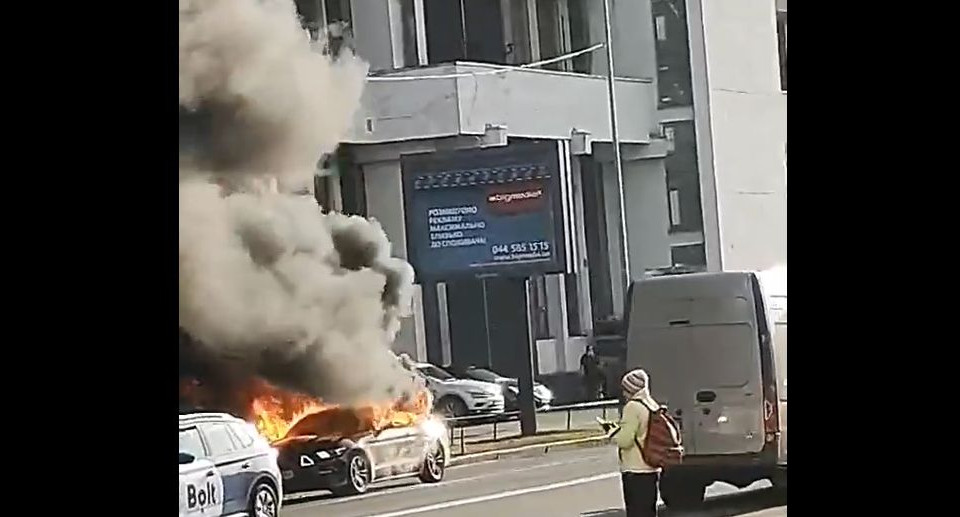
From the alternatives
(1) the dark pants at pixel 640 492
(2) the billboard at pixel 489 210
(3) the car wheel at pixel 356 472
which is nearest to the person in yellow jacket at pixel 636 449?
(1) the dark pants at pixel 640 492

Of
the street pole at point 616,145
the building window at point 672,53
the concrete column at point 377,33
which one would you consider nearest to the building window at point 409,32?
the concrete column at point 377,33

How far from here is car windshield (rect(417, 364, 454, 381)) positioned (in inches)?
139

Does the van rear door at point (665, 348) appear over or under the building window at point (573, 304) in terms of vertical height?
under

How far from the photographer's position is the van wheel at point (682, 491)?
350cm

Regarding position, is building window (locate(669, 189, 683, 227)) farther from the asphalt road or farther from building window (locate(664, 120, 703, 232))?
the asphalt road

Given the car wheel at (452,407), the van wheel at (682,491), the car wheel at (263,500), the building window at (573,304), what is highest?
the building window at (573,304)

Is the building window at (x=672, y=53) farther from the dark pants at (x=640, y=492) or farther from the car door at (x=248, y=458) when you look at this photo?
the car door at (x=248, y=458)

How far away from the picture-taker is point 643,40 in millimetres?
3568

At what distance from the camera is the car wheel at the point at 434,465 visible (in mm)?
3551

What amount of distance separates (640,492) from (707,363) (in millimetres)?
352

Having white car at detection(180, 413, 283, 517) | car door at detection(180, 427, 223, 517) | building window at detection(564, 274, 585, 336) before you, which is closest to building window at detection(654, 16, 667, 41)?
building window at detection(564, 274, 585, 336)

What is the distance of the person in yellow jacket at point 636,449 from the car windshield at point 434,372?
425 millimetres
